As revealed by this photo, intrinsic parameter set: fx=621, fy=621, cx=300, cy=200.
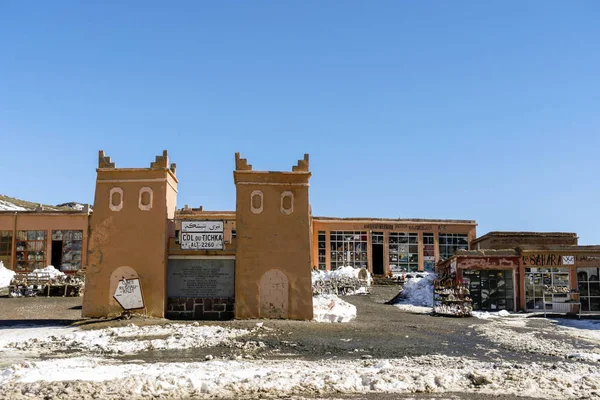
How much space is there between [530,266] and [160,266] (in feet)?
69.6

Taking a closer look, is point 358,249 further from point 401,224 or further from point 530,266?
point 530,266

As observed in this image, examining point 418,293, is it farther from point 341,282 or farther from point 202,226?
point 202,226

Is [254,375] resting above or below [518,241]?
below

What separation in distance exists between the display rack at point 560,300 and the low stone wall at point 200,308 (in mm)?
18260

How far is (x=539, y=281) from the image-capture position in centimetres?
3519

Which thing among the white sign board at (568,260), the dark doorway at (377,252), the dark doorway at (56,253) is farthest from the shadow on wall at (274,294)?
the dark doorway at (377,252)

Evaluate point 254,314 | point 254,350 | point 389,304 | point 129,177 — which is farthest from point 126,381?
point 389,304

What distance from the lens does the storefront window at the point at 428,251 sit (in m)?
54.4

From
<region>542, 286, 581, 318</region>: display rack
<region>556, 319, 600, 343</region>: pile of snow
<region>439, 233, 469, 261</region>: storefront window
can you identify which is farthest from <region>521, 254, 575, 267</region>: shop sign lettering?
<region>439, 233, 469, 261</region>: storefront window

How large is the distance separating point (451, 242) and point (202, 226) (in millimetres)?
34172

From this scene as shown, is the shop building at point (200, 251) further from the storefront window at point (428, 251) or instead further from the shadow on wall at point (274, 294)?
the storefront window at point (428, 251)

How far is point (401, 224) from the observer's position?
5409 centimetres

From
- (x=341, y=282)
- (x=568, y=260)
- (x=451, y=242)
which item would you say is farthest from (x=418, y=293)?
A: (x=451, y=242)

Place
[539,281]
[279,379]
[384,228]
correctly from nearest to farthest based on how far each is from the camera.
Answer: [279,379]
[539,281]
[384,228]
